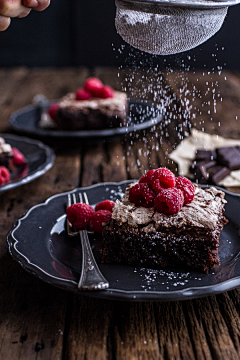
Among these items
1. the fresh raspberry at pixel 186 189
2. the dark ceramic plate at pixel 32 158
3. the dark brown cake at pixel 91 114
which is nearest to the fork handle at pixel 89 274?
the fresh raspberry at pixel 186 189

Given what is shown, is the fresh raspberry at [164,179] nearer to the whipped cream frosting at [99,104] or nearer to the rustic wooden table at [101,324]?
the rustic wooden table at [101,324]

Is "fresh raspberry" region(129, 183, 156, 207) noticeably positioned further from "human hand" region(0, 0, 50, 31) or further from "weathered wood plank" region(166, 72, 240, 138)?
"weathered wood plank" region(166, 72, 240, 138)

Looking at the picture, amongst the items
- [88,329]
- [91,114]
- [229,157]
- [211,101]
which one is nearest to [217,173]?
[229,157]

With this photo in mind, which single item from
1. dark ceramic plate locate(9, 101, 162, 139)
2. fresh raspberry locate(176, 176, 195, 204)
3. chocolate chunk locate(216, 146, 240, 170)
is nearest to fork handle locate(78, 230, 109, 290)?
fresh raspberry locate(176, 176, 195, 204)

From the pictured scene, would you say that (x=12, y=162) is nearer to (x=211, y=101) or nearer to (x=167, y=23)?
(x=167, y=23)

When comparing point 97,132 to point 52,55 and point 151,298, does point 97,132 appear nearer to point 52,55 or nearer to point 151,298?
point 151,298

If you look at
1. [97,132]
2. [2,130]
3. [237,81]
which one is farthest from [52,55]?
[97,132]
